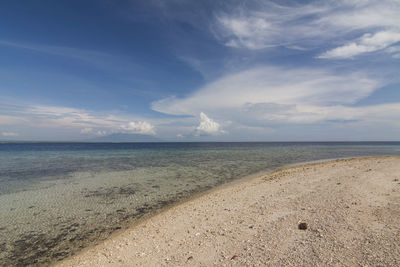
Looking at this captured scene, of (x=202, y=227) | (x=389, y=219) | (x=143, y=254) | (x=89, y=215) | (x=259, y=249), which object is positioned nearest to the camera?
(x=259, y=249)

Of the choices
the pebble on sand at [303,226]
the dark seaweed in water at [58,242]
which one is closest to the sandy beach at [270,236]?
the pebble on sand at [303,226]

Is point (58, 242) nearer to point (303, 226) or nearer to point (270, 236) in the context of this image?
point (270, 236)

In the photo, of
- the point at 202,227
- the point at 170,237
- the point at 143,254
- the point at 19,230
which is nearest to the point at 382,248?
the point at 202,227

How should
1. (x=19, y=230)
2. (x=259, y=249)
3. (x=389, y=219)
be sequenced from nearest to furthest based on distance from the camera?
(x=259, y=249) < (x=389, y=219) < (x=19, y=230)

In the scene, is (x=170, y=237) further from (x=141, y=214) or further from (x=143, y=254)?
(x=141, y=214)

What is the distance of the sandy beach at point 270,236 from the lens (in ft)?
18.0

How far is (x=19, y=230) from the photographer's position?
9492 millimetres

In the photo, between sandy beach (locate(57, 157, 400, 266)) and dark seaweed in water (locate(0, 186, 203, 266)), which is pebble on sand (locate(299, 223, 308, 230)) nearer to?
sandy beach (locate(57, 157, 400, 266))

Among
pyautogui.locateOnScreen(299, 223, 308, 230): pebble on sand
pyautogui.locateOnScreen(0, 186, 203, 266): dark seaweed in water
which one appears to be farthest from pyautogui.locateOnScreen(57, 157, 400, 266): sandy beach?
pyautogui.locateOnScreen(0, 186, 203, 266): dark seaweed in water

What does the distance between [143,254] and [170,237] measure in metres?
1.32

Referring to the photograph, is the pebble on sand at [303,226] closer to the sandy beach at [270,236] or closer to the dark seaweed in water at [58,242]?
the sandy beach at [270,236]

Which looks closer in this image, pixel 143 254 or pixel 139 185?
pixel 143 254

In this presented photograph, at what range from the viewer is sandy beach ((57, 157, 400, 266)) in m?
5.48

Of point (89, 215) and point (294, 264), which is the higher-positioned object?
point (294, 264)
